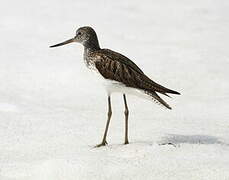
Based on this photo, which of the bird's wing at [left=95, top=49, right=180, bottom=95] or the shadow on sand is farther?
the shadow on sand

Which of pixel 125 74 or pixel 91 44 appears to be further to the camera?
pixel 91 44

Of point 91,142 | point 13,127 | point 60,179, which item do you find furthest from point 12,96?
point 60,179

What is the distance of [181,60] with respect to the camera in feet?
51.1

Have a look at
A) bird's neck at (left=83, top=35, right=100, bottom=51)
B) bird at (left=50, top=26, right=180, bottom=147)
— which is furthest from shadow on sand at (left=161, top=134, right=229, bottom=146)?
bird's neck at (left=83, top=35, right=100, bottom=51)

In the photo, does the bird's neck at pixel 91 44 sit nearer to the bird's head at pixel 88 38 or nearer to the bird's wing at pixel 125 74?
the bird's head at pixel 88 38

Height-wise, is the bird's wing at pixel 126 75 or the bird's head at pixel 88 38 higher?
the bird's head at pixel 88 38

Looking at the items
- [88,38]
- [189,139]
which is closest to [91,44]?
[88,38]

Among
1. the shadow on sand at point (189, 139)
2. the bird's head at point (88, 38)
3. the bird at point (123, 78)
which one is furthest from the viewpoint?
the bird's head at point (88, 38)

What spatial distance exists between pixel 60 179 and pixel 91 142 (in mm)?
2078

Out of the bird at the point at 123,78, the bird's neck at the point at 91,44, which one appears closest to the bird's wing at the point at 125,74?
the bird at the point at 123,78

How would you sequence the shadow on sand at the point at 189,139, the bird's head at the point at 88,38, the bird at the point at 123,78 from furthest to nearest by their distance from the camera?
the bird's head at the point at 88,38 < the shadow on sand at the point at 189,139 < the bird at the point at 123,78

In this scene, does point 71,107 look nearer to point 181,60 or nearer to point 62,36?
point 181,60

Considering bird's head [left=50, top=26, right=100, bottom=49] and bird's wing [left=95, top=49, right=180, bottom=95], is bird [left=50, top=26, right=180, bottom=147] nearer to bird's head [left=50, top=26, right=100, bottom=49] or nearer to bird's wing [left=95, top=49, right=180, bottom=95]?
bird's wing [left=95, top=49, right=180, bottom=95]

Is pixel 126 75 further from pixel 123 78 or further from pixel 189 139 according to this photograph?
pixel 189 139
